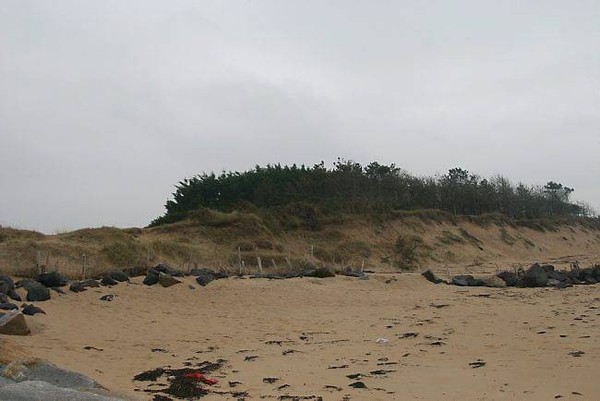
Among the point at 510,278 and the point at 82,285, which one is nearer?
the point at 82,285

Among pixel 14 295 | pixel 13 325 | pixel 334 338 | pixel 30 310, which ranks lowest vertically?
pixel 334 338

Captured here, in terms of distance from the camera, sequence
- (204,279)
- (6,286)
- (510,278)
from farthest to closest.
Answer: (510,278), (204,279), (6,286)

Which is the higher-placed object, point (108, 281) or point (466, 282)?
point (108, 281)

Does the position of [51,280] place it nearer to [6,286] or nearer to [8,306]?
[6,286]

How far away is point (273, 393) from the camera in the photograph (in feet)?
23.4

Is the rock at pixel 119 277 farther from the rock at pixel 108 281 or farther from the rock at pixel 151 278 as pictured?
the rock at pixel 151 278

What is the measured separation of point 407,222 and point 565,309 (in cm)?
2762

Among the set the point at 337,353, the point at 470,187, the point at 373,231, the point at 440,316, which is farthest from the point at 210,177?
the point at 337,353

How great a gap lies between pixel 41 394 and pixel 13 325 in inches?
253

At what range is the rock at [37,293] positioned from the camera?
13.9 m

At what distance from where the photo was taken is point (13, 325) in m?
10.4

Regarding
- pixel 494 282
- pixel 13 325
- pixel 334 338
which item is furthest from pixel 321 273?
pixel 13 325

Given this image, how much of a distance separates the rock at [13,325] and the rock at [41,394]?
5.80 meters

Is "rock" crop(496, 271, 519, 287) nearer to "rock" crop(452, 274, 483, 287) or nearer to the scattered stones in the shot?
"rock" crop(452, 274, 483, 287)
